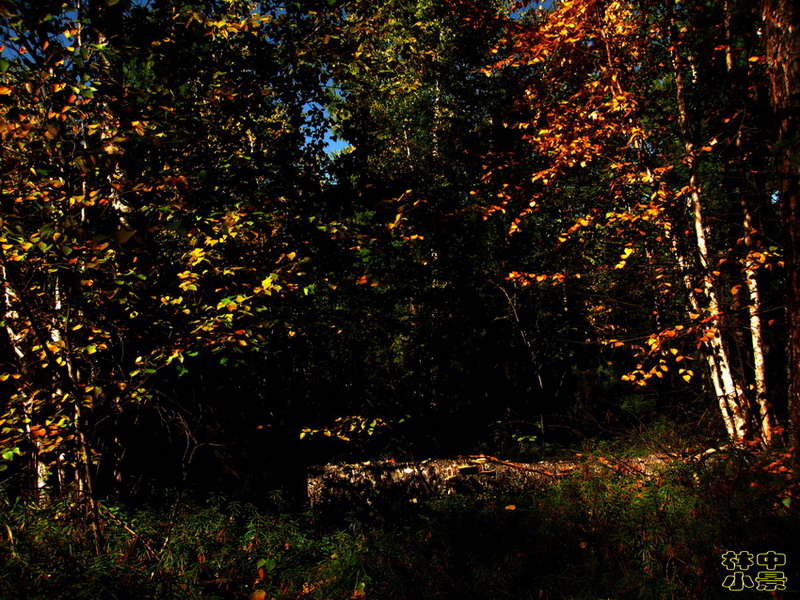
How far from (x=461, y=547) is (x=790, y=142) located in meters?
4.75

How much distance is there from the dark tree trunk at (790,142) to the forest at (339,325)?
23mm

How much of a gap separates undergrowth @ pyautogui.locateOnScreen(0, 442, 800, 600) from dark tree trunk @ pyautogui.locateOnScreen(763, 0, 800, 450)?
1.08m

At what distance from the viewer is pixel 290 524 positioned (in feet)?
16.6

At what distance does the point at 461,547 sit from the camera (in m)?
4.20

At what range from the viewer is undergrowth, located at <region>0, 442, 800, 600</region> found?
134 inches

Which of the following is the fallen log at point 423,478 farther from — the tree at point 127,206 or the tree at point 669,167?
the tree at point 127,206

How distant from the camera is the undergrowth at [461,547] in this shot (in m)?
3.40

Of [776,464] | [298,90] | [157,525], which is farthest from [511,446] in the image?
[298,90]

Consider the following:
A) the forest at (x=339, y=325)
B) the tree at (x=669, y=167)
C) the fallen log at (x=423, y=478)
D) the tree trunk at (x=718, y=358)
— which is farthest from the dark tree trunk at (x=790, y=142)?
the fallen log at (x=423, y=478)

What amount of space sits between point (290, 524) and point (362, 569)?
1.48 m

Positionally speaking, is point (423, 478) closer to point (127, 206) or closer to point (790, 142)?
point (127, 206)

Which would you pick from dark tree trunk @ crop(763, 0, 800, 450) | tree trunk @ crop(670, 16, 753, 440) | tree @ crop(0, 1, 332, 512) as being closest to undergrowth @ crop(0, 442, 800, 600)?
tree @ crop(0, 1, 332, 512)

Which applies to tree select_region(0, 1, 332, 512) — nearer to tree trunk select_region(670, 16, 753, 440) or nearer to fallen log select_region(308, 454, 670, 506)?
fallen log select_region(308, 454, 670, 506)

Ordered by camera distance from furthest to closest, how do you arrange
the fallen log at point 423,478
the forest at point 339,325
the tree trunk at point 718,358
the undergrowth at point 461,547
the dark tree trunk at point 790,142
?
the fallen log at point 423,478
the tree trunk at point 718,358
the dark tree trunk at point 790,142
the forest at point 339,325
the undergrowth at point 461,547
